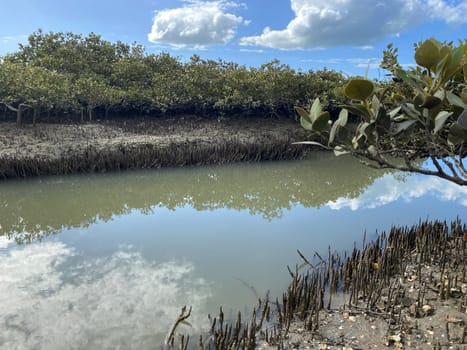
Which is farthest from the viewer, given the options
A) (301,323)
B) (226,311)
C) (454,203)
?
(454,203)

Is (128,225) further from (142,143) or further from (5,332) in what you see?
(142,143)

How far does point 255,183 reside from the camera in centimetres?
882

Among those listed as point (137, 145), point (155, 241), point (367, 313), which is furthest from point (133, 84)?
point (367, 313)

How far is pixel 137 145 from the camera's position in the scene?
10906mm

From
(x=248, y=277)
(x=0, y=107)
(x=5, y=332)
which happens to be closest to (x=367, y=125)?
(x=248, y=277)

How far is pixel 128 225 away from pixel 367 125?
174 inches

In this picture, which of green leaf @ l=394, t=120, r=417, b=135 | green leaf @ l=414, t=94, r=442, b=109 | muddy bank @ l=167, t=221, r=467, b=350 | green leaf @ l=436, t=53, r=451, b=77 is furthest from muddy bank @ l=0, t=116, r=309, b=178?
green leaf @ l=436, t=53, r=451, b=77

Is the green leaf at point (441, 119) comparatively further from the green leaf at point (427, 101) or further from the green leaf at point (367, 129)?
the green leaf at point (367, 129)

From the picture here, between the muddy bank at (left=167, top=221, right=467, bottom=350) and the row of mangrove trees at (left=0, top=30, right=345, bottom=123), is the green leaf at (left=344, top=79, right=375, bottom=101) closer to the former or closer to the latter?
the muddy bank at (left=167, top=221, right=467, bottom=350)

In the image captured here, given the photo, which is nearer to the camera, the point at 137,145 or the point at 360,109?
the point at 360,109

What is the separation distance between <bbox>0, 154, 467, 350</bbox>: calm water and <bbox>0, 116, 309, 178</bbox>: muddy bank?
1.46ft

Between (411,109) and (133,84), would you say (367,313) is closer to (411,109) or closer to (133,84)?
(411,109)

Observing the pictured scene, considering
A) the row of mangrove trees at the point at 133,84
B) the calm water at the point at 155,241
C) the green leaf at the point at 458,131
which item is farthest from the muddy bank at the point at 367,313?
the row of mangrove trees at the point at 133,84

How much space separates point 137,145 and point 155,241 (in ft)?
21.1
